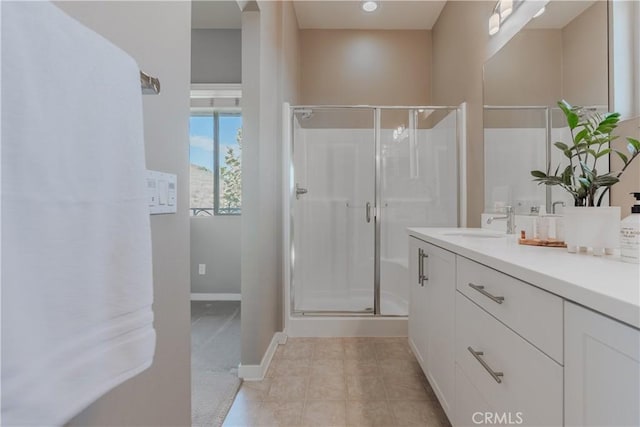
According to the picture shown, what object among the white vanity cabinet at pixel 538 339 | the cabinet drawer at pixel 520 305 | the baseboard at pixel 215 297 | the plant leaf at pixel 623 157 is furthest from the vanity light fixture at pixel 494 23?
the baseboard at pixel 215 297

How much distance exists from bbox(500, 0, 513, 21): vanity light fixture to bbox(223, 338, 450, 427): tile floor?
2.24 meters

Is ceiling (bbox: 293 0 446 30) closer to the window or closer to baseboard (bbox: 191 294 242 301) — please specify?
the window

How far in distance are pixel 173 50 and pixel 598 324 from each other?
1.19m

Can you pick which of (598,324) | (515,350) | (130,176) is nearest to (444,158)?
(515,350)

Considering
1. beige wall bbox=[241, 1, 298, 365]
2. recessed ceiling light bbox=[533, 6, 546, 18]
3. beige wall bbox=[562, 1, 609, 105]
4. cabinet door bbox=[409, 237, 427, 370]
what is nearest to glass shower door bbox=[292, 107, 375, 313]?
beige wall bbox=[241, 1, 298, 365]

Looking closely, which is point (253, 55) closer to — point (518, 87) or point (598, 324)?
point (518, 87)

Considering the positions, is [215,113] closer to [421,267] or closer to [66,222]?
[421,267]

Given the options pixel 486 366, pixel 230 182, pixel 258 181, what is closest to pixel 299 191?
pixel 258 181

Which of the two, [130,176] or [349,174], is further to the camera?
[349,174]

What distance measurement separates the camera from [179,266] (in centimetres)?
96

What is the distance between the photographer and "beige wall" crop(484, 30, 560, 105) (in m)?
1.50

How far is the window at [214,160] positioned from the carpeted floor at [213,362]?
1140 mm

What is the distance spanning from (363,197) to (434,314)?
157 centimetres

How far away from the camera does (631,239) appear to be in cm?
86
